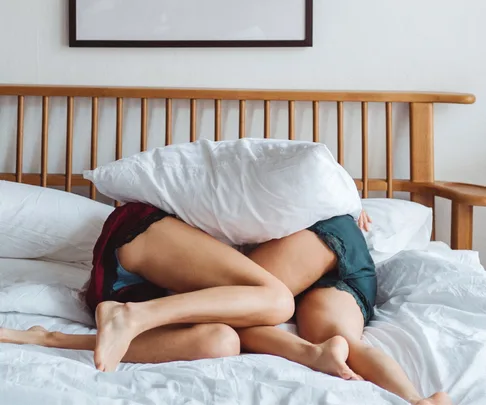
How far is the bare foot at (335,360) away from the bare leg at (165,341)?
0.49 feet

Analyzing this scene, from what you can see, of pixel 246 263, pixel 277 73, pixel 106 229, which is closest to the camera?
pixel 246 263

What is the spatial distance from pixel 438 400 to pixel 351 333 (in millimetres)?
269

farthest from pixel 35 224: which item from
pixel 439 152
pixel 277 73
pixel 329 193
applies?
pixel 439 152

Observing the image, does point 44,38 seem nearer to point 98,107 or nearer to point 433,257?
point 98,107

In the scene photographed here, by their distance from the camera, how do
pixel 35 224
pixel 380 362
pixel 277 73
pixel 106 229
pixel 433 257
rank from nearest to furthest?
pixel 380 362 → pixel 106 229 → pixel 433 257 → pixel 35 224 → pixel 277 73

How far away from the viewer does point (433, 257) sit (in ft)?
4.99

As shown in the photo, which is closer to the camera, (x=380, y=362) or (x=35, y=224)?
(x=380, y=362)

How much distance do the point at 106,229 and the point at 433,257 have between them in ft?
2.32

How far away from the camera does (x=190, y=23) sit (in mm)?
2225

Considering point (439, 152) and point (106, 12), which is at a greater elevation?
point (106, 12)

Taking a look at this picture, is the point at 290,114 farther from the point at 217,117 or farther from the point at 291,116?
the point at 217,117

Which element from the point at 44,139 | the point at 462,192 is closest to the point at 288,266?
the point at 462,192

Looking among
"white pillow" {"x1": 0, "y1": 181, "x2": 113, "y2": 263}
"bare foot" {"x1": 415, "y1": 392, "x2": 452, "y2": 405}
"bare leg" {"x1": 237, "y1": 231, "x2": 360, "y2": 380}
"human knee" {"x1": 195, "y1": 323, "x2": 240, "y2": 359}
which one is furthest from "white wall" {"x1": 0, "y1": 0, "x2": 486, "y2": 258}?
"bare foot" {"x1": 415, "y1": 392, "x2": 452, "y2": 405}

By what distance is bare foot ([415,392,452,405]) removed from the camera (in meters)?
0.95
